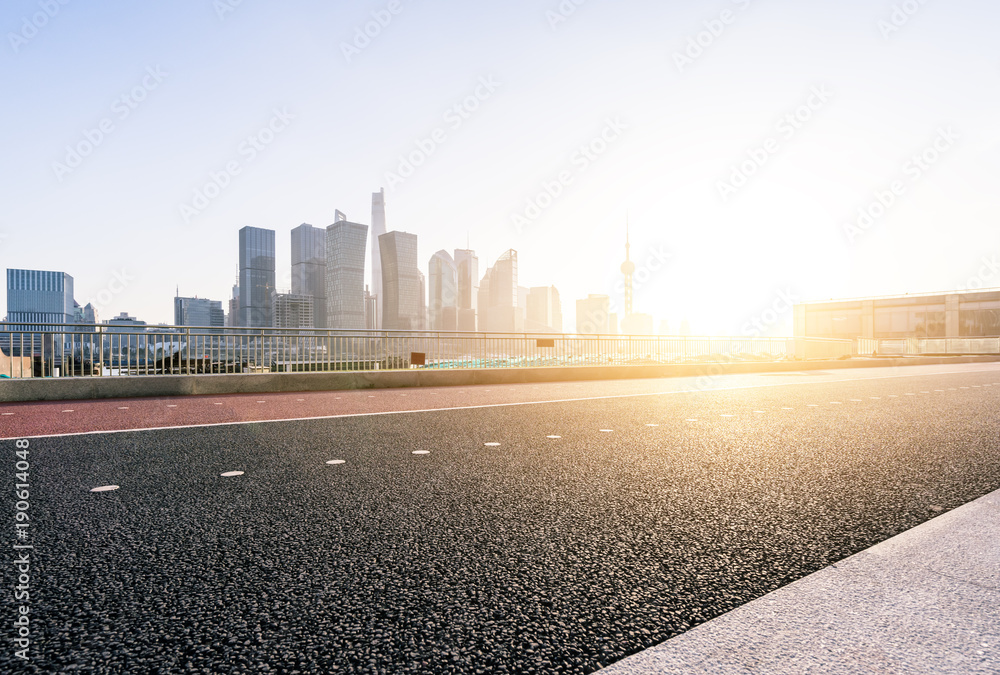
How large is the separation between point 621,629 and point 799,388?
471 inches

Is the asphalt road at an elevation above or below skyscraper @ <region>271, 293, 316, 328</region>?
below

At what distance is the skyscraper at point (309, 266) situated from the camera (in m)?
153

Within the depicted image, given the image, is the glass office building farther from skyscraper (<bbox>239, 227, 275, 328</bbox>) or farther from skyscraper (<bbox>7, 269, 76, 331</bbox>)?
skyscraper (<bbox>7, 269, 76, 331</bbox>)

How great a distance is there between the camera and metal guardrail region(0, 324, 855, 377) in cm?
1029

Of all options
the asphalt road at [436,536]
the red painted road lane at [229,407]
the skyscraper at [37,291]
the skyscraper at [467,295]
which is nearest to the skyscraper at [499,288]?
the skyscraper at [467,295]

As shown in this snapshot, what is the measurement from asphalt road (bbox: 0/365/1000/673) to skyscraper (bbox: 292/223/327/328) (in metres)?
133

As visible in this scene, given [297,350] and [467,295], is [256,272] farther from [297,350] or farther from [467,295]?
[297,350]

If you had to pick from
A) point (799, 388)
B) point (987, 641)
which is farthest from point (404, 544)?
point (799, 388)

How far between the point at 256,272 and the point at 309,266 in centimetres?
1785

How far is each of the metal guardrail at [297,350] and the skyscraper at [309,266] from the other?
122591 millimetres

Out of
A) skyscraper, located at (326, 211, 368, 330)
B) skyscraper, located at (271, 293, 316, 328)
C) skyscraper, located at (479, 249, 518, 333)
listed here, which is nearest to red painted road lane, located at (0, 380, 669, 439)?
skyscraper, located at (271, 293, 316, 328)

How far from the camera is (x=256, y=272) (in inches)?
6555

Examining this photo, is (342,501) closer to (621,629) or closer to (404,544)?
(404,544)

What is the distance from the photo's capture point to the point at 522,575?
2.11 m
